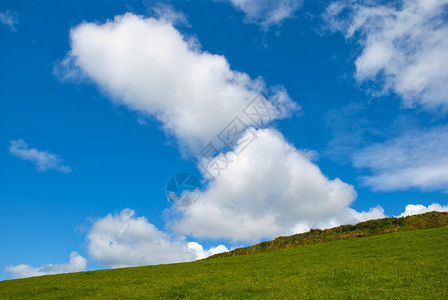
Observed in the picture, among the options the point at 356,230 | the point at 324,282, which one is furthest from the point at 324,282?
the point at 356,230

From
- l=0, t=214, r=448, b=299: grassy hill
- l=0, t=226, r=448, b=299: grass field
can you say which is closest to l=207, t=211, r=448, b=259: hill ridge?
l=0, t=214, r=448, b=299: grassy hill

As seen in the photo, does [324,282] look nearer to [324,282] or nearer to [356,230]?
[324,282]

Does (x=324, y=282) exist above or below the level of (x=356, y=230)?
below

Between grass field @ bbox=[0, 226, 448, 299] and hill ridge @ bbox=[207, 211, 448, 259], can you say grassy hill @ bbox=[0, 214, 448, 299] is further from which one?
hill ridge @ bbox=[207, 211, 448, 259]

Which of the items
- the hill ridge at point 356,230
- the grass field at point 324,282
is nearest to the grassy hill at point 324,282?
the grass field at point 324,282

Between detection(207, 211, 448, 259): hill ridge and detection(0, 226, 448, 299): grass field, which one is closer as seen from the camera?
detection(0, 226, 448, 299): grass field

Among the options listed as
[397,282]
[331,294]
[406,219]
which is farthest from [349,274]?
[406,219]

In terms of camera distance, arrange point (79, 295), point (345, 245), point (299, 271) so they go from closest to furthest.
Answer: point (79, 295), point (299, 271), point (345, 245)

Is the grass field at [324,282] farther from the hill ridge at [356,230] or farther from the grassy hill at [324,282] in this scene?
A: the hill ridge at [356,230]

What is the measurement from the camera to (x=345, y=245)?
35.8m

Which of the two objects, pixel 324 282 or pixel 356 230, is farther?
pixel 356 230

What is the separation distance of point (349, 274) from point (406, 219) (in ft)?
103

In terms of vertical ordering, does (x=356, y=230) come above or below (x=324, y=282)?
above

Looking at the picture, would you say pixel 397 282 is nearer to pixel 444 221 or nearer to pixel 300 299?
pixel 300 299
